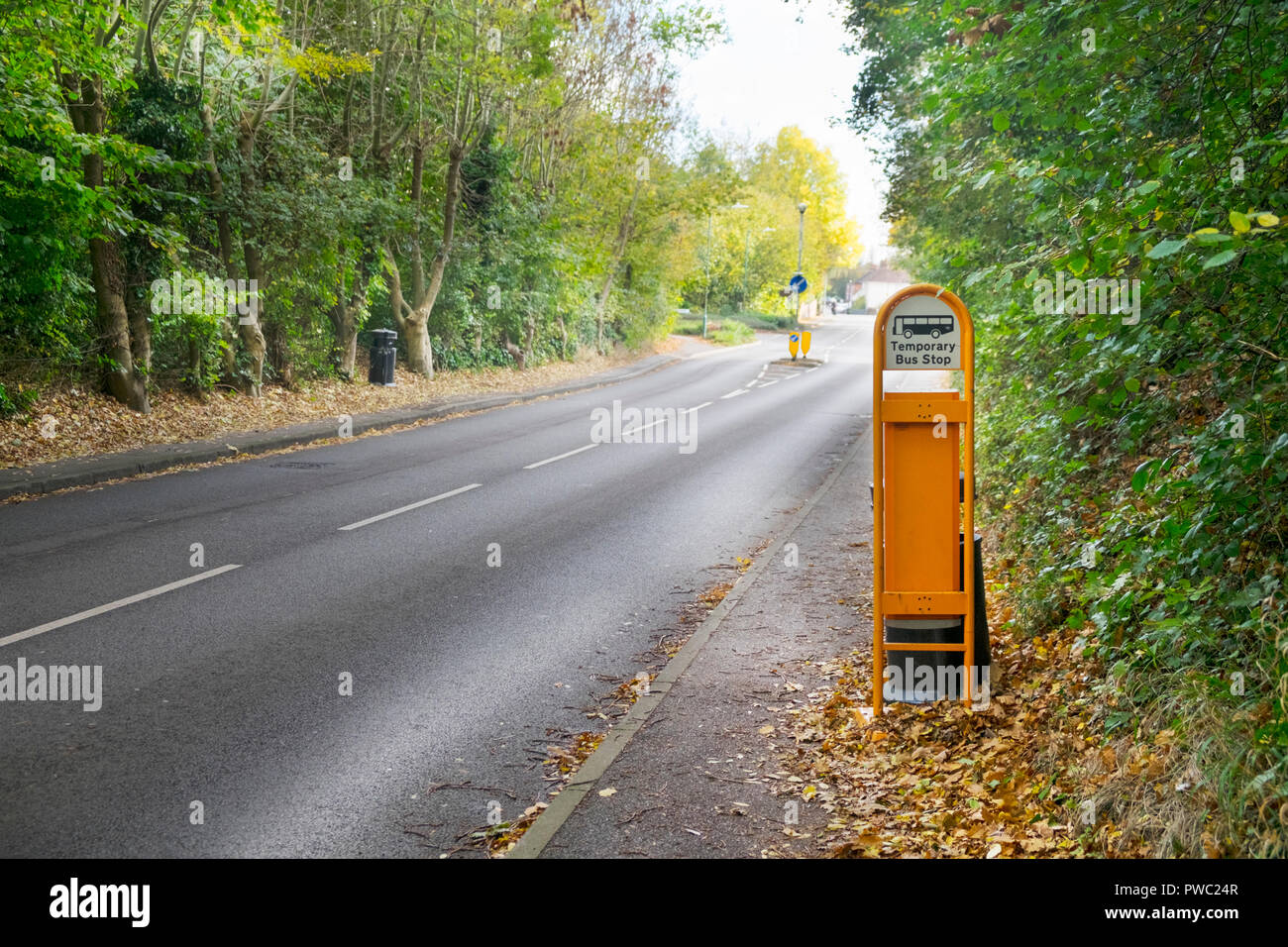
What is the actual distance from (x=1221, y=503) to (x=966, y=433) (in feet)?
4.33

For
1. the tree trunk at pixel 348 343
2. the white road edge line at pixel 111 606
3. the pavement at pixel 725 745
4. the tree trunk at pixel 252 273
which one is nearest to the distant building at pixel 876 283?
the tree trunk at pixel 348 343

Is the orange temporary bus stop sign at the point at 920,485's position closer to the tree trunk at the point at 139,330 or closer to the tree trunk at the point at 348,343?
the tree trunk at the point at 139,330

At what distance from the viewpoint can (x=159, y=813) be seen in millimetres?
4664

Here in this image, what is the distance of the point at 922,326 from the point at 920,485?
872 millimetres

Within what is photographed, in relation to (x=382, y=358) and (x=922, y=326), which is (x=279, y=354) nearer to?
(x=382, y=358)

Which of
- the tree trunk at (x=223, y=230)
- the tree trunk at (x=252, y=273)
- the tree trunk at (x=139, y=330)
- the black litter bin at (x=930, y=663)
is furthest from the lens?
the tree trunk at (x=252, y=273)

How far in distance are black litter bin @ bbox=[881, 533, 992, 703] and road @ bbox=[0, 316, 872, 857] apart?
1872mm

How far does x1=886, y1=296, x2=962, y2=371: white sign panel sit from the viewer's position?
5.44 m

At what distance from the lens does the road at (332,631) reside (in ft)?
15.8

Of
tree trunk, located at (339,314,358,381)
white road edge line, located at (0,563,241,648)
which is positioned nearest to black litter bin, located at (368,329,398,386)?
tree trunk, located at (339,314,358,381)

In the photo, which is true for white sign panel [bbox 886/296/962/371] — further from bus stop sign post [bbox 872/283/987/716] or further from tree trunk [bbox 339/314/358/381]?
tree trunk [bbox 339/314/358/381]

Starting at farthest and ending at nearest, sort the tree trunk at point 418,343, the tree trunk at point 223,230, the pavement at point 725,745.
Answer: the tree trunk at point 418,343 < the tree trunk at point 223,230 < the pavement at point 725,745

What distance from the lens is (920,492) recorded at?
565 centimetres
